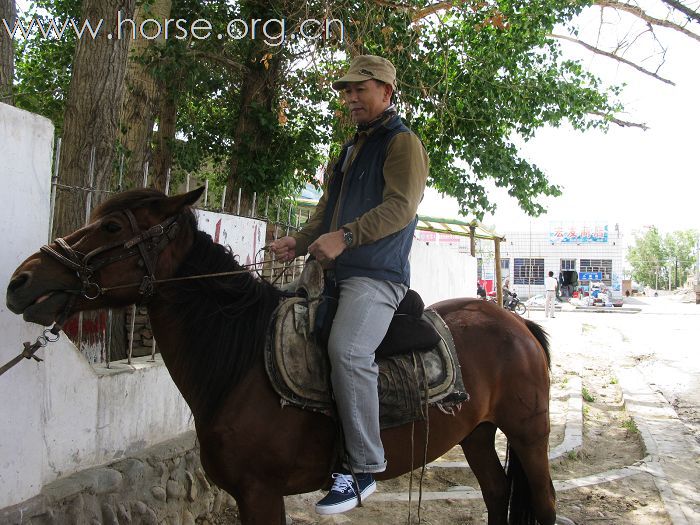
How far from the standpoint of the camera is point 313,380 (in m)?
2.64

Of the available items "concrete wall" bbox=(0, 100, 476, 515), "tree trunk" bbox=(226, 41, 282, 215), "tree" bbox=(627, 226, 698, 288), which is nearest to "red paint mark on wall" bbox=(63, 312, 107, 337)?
"concrete wall" bbox=(0, 100, 476, 515)

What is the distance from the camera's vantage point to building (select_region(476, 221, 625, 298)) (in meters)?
48.3

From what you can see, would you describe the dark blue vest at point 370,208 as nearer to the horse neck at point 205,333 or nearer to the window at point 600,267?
→ the horse neck at point 205,333

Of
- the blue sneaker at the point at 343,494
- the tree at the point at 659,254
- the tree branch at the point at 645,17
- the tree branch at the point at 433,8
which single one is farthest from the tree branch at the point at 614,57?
the tree at the point at 659,254

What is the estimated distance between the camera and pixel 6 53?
5.27 m

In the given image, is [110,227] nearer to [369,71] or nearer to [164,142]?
[369,71]

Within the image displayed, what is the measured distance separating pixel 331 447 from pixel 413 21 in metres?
6.50

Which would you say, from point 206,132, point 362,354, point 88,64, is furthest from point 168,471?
point 206,132

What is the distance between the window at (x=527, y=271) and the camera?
163 feet

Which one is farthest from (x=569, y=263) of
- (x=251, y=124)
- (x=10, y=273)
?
(x=10, y=273)

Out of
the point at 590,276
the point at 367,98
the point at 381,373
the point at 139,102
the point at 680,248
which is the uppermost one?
the point at 680,248

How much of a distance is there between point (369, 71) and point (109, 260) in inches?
62.7

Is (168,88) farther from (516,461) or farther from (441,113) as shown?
(516,461)

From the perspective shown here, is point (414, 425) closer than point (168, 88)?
Yes
